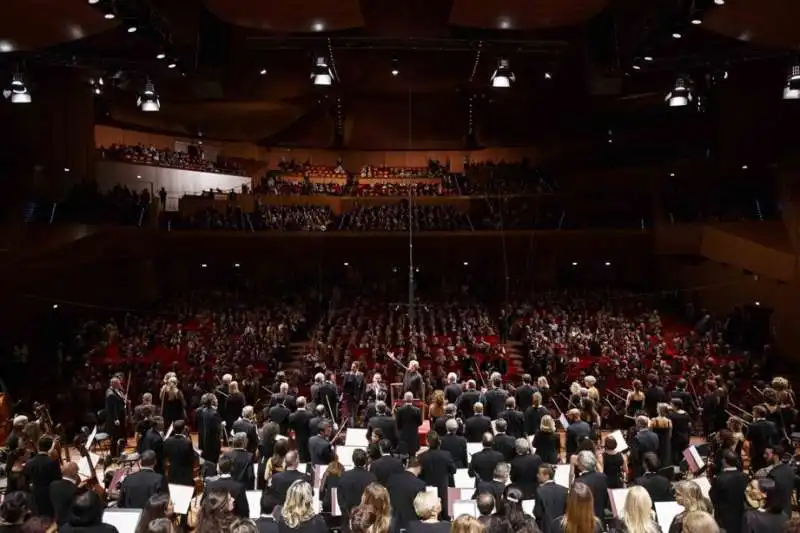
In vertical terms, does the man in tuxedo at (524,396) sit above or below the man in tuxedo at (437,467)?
below

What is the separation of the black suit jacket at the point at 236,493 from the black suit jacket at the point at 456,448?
297 cm

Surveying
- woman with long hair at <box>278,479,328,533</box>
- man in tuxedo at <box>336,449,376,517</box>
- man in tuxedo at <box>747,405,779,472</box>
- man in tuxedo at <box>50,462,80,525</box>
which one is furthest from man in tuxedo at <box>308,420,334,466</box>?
man in tuxedo at <box>747,405,779,472</box>

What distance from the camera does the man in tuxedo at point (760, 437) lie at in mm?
10391

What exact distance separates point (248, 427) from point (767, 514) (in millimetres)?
6484

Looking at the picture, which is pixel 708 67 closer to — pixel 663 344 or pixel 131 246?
pixel 663 344

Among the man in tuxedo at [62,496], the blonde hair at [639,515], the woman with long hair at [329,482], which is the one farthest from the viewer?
the woman with long hair at [329,482]

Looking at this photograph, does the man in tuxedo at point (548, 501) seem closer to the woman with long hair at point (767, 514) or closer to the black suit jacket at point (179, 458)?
the woman with long hair at point (767, 514)

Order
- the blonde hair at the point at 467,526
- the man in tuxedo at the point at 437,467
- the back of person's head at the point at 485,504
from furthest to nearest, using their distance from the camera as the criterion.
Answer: the man in tuxedo at the point at 437,467, the back of person's head at the point at 485,504, the blonde hair at the point at 467,526

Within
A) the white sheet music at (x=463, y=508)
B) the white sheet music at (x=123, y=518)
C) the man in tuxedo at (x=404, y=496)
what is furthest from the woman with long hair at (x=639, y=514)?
the white sheet music at (x=123, y=518)

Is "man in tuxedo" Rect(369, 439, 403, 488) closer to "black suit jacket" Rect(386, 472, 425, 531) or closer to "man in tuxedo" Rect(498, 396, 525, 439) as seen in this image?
"black suit jacket" Rect(386, 472, 425, 531)

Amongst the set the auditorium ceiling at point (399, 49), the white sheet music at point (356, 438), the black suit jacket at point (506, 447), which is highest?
the auditorium ceiling at point (399, 49)

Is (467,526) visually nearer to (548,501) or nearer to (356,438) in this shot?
(548,501)

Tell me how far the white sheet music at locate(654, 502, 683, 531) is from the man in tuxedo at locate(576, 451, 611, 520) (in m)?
0.59

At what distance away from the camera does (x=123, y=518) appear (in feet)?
22.0
